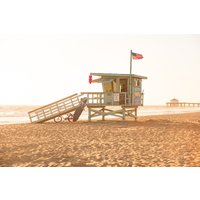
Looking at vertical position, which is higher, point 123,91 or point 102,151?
point 123,91

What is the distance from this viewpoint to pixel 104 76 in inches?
803

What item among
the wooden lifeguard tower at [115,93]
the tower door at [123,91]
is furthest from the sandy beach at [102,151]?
the tower door at [123,91]

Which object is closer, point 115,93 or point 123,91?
point 115,93

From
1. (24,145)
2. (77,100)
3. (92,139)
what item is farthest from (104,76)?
(24,145)

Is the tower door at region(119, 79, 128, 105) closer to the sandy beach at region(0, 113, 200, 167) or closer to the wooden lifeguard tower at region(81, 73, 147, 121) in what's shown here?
the wooden lifeguard tower at region(81, 73, 147, 121)

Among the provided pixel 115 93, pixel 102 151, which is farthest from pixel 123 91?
pixel 102 151

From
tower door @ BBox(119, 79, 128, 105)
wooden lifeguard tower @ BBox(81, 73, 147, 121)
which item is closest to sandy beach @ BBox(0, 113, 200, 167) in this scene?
wooden lifeguard tower @ BBox(81, 73, 147, 121)

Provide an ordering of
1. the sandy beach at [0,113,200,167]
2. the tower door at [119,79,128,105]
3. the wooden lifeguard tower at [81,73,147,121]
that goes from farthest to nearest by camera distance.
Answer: the tower door at [119,79,128,105] → the wooden lifeguard tower at [81,73,147,121] → the sandy beach at [0,113,200,167]

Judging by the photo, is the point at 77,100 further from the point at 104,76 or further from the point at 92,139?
the point at 92,139

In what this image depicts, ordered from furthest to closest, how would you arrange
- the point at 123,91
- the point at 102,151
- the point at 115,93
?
the point at 123,91
the point at 115,93
the point at 102,151

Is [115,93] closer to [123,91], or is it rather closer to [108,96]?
[108,96]

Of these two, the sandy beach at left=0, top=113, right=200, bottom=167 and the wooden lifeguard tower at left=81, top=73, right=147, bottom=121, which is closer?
the sandy beach at left=0, top=113, right=200, bottom=167

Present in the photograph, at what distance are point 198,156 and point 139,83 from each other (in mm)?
13112

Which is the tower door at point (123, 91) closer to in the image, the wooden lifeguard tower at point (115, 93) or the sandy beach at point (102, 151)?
the wooden lifeguard tower at point (115, 93)
